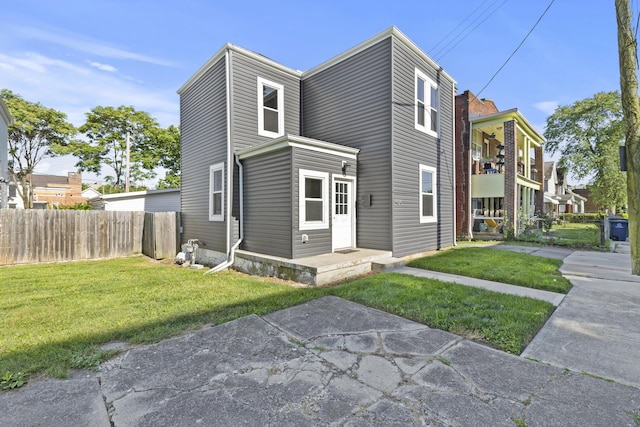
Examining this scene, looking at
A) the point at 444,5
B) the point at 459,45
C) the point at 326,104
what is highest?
the point at 444,5

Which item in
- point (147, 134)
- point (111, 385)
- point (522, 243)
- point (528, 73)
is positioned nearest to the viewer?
point (111, 385)

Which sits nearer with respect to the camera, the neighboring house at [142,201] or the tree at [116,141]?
the neighboring house at [142,201]

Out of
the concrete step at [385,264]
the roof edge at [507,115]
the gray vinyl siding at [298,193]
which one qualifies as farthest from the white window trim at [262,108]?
the roof edge at [507,115]

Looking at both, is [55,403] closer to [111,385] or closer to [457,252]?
[111,385]

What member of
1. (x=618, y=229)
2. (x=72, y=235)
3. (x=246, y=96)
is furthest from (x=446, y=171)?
(x=72, y=235)

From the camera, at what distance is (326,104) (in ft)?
31.3

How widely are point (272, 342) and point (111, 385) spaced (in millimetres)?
1499

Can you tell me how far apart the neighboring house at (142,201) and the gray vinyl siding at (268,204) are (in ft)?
21.6

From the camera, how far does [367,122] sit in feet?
28.0

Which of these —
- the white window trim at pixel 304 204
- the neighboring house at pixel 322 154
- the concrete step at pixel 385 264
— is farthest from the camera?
the neighboring house at pixel 322 154

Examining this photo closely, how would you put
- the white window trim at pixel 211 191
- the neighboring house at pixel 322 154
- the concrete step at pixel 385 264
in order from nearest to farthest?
the concrete step at pixel 385 264 → the neighboring house at pixel 322 154 → the white window trim at pixel 211 191

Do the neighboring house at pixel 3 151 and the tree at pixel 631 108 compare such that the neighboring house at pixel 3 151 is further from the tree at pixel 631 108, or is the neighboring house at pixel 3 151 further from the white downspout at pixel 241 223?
the tree at pixel 631 108

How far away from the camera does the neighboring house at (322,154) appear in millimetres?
7379

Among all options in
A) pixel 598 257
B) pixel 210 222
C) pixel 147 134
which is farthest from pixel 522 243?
pixel 147 134
